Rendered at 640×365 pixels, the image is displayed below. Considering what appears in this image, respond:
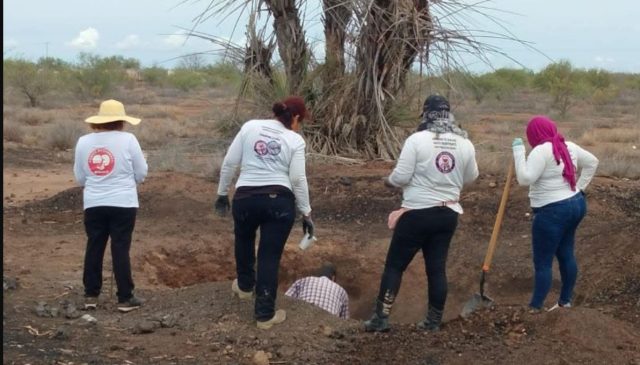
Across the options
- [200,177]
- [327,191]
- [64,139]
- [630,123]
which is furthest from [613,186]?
[630,123]

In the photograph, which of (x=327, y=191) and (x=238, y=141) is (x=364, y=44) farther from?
(x=238, y=141)

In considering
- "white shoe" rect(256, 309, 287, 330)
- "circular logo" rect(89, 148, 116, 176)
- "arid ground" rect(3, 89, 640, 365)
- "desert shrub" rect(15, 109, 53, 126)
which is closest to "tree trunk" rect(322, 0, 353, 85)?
"arid ground" rect(3, 89, 640, 365)

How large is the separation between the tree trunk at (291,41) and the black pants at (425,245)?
8.01 meters

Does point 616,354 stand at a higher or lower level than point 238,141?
lower

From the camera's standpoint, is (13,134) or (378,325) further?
(13,134)

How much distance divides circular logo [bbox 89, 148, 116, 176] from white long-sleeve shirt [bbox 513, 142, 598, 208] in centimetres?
307

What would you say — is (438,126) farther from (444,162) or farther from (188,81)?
(188,81)

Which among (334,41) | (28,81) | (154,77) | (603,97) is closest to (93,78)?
(28,81)

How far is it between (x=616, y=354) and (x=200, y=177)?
26.1ft

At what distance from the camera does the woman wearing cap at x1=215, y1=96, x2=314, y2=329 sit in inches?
258

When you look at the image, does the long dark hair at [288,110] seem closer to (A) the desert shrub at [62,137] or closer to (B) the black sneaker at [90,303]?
(B) the black sneaker at [90,303]

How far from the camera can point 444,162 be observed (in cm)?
636

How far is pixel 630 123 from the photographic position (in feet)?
107

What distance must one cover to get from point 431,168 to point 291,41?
326 inches
